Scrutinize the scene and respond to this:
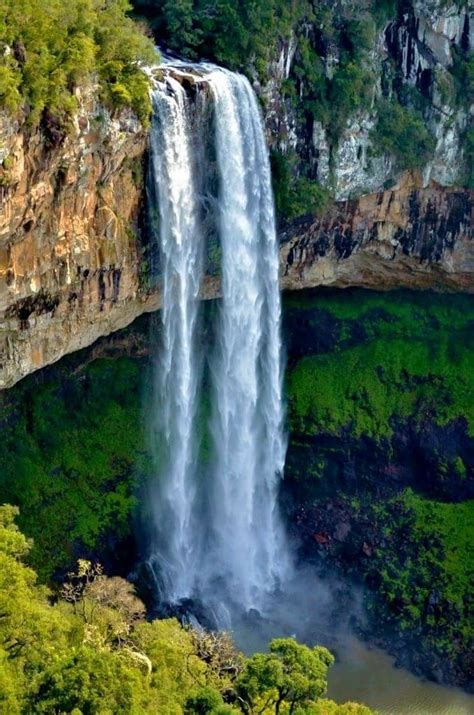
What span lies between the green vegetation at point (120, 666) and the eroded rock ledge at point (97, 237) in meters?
4.90

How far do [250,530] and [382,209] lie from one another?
11511mm

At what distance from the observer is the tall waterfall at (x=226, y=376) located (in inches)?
Result: 875

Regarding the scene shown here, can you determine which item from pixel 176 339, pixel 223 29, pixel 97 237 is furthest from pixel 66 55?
pixel 176 339

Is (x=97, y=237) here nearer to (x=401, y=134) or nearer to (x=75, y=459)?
(x=75, y=459)

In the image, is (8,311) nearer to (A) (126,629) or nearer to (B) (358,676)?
(A) (126,629)

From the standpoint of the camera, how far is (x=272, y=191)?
2477cm

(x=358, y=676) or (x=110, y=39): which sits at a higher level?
(x=110, y=39)

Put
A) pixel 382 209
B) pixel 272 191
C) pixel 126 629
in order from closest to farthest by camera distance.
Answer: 1. pixel 126 629
2. pixel 272 191
3. pixel 382 209

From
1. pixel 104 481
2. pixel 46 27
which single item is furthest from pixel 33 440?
pixel 46 27

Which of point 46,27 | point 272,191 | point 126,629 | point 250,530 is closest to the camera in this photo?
point 46,27

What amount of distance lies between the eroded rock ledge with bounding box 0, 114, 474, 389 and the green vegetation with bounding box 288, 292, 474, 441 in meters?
2.04

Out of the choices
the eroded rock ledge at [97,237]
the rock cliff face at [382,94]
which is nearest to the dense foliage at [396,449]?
the eroded rock ledge at [97,237]

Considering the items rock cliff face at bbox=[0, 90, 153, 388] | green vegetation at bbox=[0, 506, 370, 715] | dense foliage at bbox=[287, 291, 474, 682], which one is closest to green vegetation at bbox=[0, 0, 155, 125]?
rock cliff face at bbox=[0, 90, 153, 388]

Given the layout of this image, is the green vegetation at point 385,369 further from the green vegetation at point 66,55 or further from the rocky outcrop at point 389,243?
the green vegetation at point 66,55
